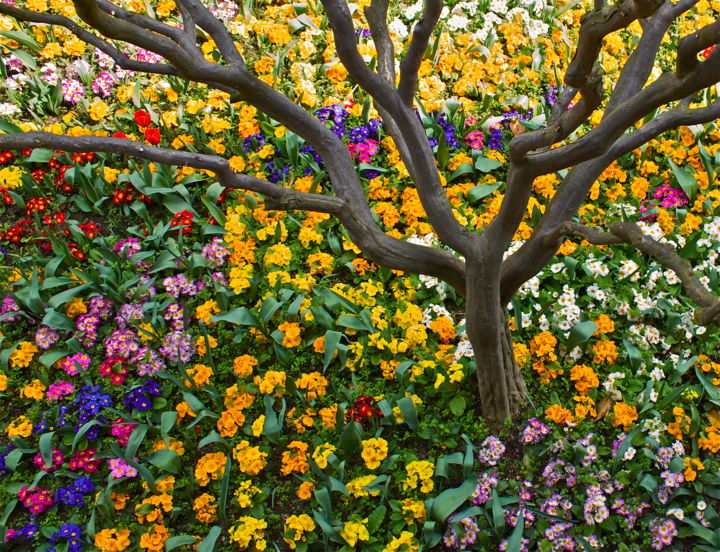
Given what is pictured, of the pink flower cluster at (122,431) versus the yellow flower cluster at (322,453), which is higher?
the pink flower cluster at (122,431)

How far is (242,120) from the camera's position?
13.8ft

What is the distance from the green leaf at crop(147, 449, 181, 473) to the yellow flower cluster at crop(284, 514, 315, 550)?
1.90 ft

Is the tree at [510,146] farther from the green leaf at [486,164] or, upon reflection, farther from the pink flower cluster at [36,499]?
the pink flower cluster at [36,499]

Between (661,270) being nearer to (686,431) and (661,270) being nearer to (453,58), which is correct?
(686,431)

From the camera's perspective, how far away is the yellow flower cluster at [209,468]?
2.76 meters

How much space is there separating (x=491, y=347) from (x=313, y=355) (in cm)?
100

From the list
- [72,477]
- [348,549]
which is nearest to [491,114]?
[348,549]

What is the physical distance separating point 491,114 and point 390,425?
98.5 inches

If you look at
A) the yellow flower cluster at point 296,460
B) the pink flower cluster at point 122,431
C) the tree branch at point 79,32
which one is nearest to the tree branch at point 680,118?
the tree branch at point 79,32

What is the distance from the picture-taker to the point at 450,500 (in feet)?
8.57

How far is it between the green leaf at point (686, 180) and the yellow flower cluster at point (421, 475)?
235cm

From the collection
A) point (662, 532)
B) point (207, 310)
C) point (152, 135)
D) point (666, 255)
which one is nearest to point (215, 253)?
point (207, 310)

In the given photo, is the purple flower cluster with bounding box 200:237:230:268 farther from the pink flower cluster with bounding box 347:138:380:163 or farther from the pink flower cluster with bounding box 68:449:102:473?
the pink flower cluster with bounding box 68:449:102:473

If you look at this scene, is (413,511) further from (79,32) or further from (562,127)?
(79,32)
